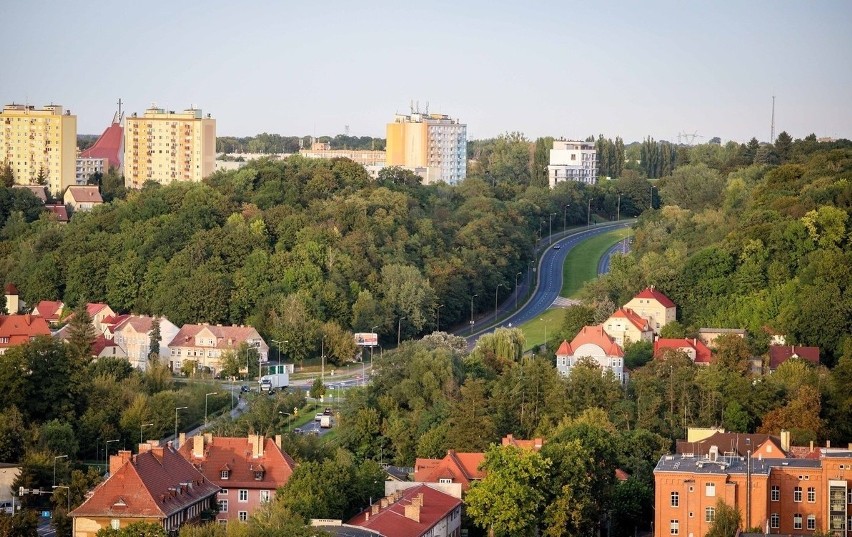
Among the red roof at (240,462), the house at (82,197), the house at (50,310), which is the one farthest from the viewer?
the house at (82,197)

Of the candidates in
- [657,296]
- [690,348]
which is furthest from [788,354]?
[657,296]

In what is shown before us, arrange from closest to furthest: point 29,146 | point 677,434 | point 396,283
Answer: point 677,434 < point 396,283 < point 29,146

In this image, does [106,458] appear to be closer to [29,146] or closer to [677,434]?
[677,434]

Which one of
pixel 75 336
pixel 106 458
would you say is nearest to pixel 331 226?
pixel 75 336

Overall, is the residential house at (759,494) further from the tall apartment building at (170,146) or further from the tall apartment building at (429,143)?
the tall apartment building at (429,143)

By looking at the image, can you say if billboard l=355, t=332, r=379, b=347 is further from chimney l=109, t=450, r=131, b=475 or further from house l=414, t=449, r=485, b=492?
chimney l=109, t=450, r=131, b=475

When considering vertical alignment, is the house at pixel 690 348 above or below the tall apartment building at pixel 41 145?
below

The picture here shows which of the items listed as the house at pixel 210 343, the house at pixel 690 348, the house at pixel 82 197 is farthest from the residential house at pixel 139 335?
the house at pixel 82 197
